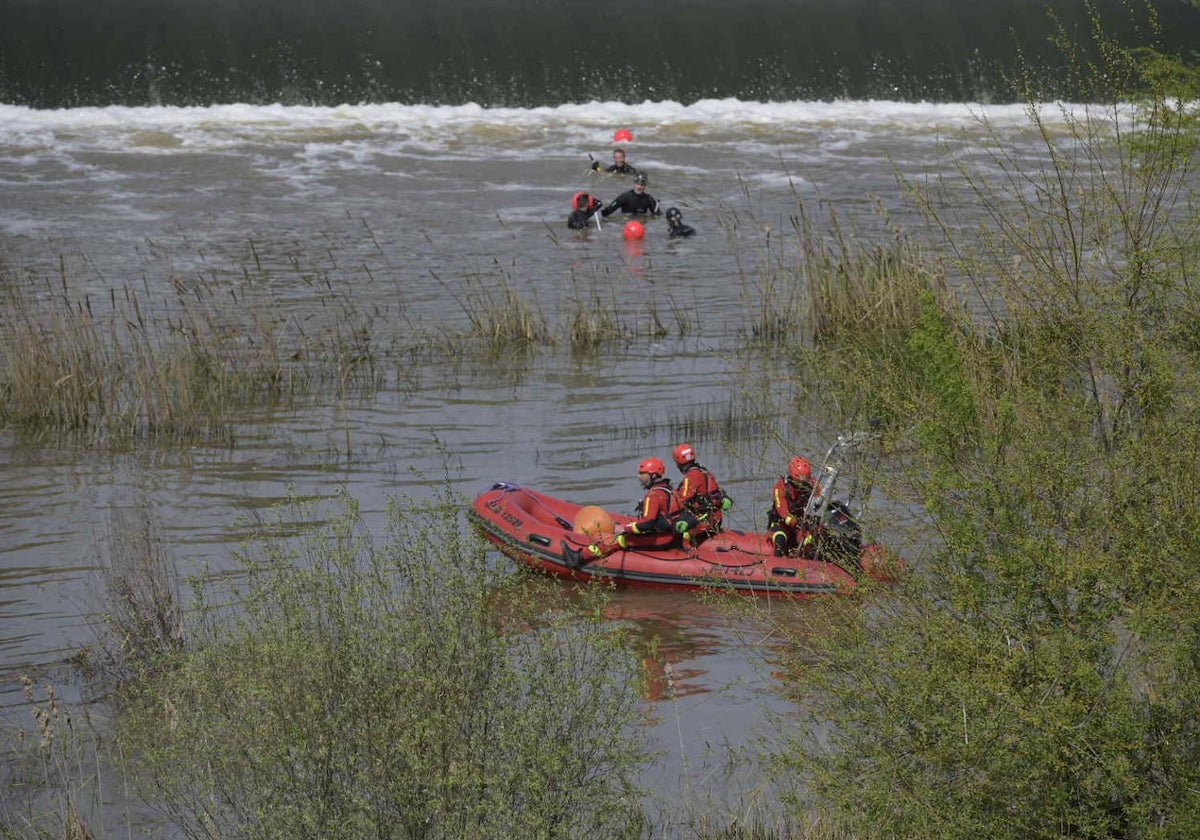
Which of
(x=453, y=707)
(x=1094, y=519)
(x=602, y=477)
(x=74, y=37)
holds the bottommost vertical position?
(x=602, y=477)

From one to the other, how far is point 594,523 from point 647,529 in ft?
1.37

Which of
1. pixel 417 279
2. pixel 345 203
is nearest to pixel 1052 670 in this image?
pixel 417 279

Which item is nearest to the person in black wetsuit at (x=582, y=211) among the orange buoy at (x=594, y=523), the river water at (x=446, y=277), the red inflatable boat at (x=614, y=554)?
the river water at (x=446, y=277)

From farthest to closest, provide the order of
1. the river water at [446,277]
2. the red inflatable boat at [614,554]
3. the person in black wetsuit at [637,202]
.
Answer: the person in black wetsuit at [637,202] < the river water at [446,277] < the red inflatable boat at [614,554]

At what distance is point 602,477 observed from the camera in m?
12.0

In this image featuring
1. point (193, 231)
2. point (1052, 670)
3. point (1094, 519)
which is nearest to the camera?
point (1052, 670)

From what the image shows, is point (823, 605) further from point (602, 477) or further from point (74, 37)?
point (74, 37)

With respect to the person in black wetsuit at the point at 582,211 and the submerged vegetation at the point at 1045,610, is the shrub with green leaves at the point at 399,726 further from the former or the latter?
the person in black wetsuit at the point at 582,211

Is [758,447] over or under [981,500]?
under

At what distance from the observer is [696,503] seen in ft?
33.6

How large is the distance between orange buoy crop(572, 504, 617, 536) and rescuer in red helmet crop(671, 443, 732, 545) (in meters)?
0.50

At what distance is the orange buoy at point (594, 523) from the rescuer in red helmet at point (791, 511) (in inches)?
46.5

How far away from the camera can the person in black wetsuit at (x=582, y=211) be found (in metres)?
22.5

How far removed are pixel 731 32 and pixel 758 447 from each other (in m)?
25.8
